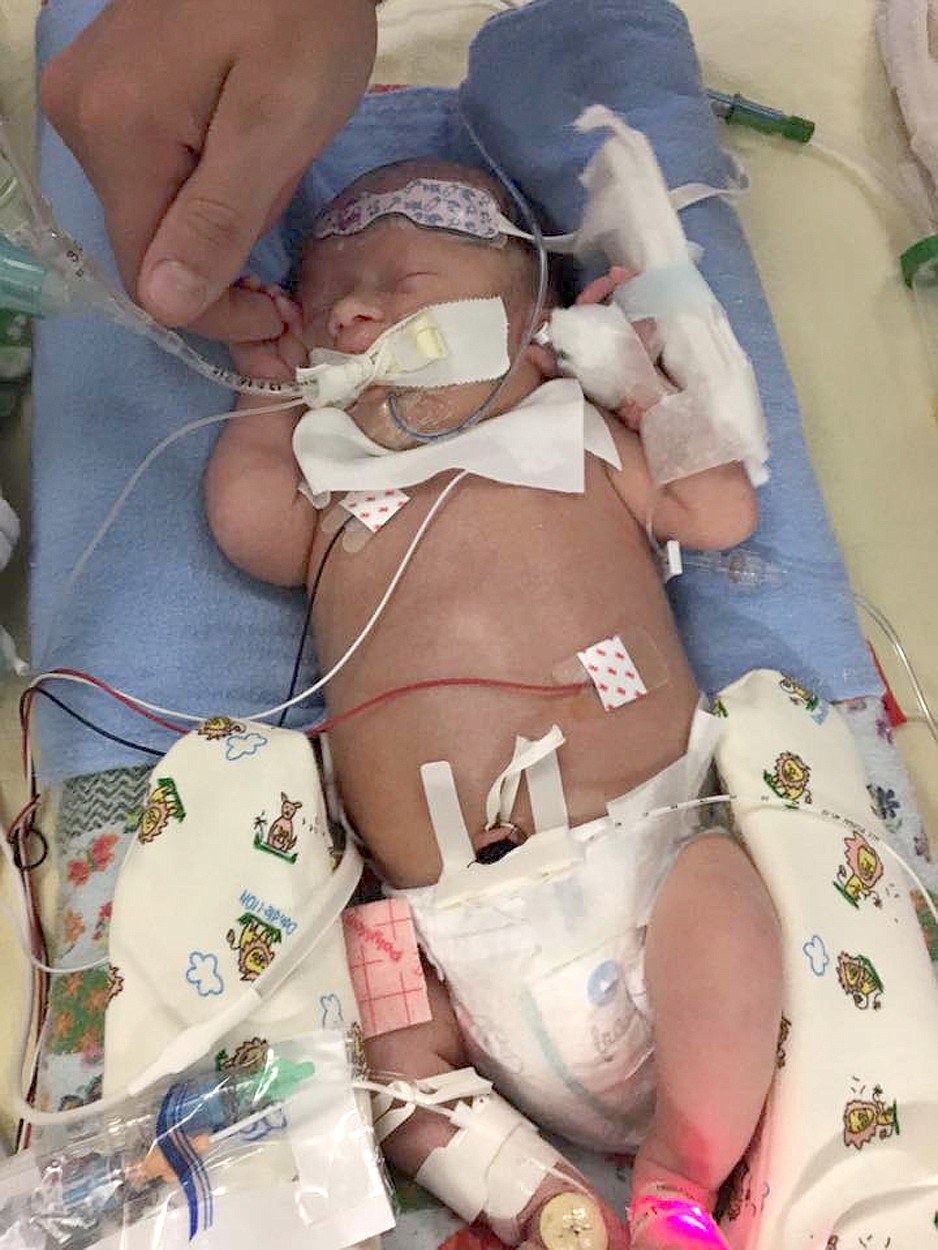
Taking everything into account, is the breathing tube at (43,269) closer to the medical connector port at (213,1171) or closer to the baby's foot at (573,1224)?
the medical connector port at (213,1171)

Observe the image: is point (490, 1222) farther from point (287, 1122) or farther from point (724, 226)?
point (724, 226)

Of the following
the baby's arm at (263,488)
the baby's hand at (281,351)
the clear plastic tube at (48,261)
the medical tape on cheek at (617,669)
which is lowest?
the baby's arm at (263,488)

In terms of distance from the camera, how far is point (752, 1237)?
1.10m

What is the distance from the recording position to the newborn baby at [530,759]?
1.14 meters

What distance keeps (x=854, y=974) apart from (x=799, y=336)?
38.6 inches

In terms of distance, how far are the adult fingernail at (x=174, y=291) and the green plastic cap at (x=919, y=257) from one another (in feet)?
3.58

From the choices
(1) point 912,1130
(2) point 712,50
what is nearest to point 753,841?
(1) point 912,1130

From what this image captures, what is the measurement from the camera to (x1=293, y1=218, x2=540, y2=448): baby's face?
4.70ft

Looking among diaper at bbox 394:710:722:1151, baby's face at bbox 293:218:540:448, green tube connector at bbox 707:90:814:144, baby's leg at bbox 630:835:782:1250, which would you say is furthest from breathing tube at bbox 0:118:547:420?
green tube connector at bbox 707:90:814:144

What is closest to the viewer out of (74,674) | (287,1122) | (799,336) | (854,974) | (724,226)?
(287,1122)

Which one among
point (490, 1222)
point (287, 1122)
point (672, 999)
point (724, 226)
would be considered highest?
point (724, 226)

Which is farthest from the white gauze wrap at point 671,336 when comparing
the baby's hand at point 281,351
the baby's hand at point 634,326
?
the baby's hand at point 281,351

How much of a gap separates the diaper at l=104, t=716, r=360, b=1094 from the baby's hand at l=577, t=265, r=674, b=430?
537mm

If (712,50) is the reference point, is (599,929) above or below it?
below
